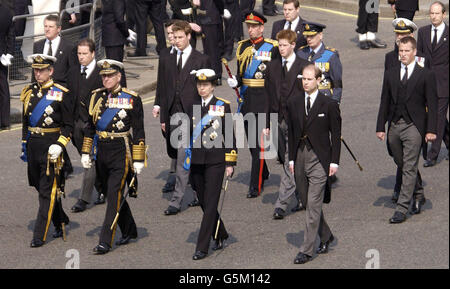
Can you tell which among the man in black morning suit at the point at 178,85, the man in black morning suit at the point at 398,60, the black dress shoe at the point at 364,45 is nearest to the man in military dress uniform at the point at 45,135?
the man in black morning suit at the point at 178,85

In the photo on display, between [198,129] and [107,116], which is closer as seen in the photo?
[198,129]

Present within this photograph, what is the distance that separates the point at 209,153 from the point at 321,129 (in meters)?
1.16

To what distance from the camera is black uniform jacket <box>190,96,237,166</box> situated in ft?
37.9

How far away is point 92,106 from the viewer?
12.1m

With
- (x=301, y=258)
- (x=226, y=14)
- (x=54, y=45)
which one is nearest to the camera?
(x=301, y=258)

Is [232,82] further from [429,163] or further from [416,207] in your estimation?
[429,163]

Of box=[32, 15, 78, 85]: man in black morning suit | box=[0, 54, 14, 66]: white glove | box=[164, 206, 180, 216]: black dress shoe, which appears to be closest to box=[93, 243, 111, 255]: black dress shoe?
box=[164, 206, 180, 216]: black dress shoe

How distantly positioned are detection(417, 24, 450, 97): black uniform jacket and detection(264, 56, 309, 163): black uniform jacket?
208cm

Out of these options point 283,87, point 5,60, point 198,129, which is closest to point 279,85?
point 283,87

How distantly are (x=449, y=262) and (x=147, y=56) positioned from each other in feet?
46.6

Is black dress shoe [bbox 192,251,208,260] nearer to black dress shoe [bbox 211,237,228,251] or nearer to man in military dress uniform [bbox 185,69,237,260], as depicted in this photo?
man in military dress uniform [bbox 185,69,237,260]

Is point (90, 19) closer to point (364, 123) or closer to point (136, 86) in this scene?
point (136, 86)

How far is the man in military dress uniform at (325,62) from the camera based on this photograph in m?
13.5

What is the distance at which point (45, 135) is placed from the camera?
1229 centimetres
